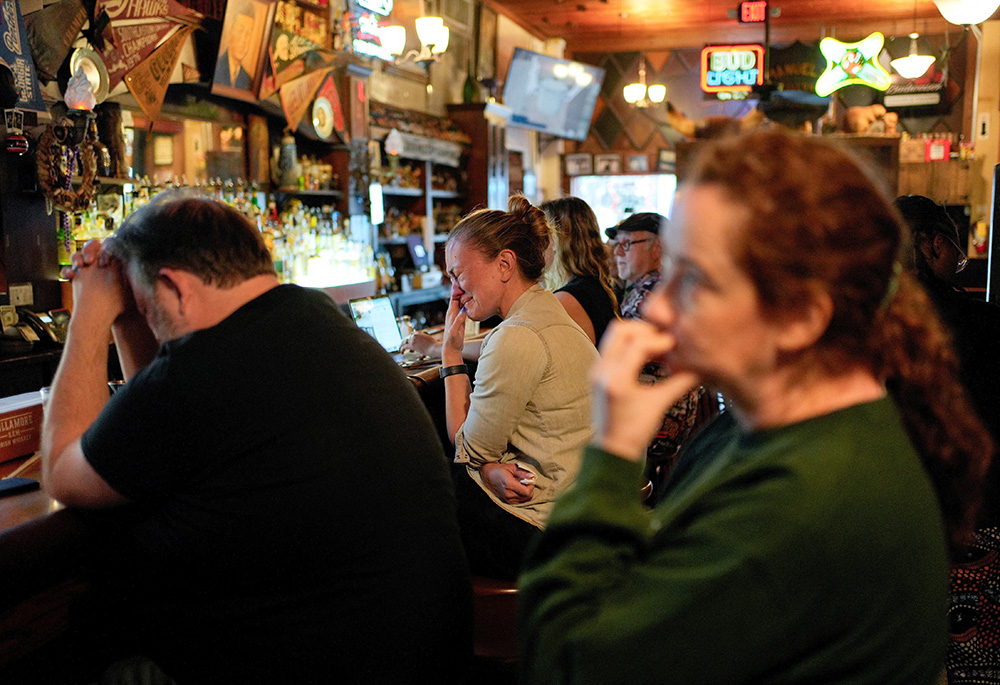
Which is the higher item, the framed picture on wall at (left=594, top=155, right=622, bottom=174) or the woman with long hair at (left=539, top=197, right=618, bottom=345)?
the framed picture on wall at (left=594, top=155, right=622, bottom=174)

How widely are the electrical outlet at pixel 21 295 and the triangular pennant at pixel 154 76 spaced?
3.63 feet

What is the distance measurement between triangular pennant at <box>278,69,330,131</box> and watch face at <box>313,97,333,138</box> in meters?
0.10

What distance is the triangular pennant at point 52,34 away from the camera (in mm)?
3965

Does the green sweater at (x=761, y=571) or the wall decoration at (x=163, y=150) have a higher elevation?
the wall decoration at (x=163, y=150)

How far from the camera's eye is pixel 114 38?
14.0 ft

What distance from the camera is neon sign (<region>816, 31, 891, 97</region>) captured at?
867 centimetres

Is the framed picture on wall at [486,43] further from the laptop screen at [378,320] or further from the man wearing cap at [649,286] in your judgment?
the laptop screen at [378,320]

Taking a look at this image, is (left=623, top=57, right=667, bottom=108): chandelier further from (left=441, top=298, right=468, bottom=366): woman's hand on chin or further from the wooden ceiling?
(left=441, top=298, right=468, bottom=366): woman's hand on chin

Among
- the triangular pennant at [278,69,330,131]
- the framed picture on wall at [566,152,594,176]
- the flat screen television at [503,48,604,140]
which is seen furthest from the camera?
the framed picture on wall at [566,152,594,176]

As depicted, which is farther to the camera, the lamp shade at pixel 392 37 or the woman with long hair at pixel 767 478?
the lamp shade at pixel 392 37

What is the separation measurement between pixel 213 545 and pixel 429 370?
1983 mm

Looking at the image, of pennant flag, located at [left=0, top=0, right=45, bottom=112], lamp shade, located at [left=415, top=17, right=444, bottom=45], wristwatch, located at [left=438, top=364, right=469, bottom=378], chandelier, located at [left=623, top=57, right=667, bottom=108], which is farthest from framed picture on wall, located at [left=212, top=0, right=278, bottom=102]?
chandelier, located at [left=623, top=57, right=667, bottom=108]

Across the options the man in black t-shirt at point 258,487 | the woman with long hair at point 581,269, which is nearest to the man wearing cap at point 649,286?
the woman with long hair at point 581,269

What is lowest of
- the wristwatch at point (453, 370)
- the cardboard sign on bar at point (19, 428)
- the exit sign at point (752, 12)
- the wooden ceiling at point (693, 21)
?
the cardboard sign on bar at point (19, 428)
